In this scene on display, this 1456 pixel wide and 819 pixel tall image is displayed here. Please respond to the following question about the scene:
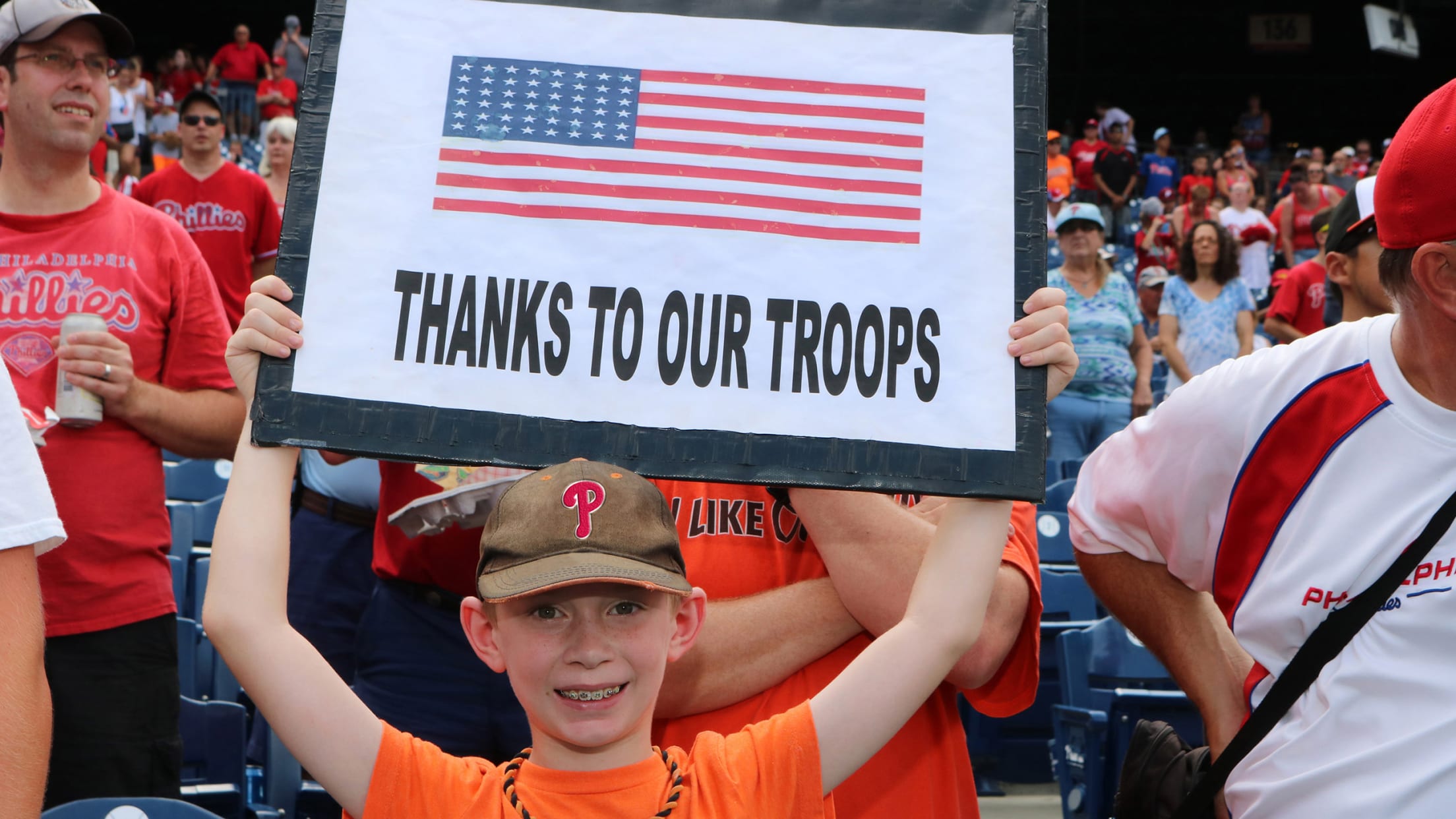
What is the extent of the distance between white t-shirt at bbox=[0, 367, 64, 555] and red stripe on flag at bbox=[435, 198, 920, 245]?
0.55 meters

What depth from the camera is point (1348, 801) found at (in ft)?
5.80

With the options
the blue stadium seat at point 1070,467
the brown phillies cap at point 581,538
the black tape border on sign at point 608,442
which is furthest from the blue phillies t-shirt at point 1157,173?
the brown phillies cap at point 581,538

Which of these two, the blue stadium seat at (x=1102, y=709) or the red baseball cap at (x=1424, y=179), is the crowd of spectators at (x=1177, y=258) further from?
the blue stadium seat at (x=1102, y=709)

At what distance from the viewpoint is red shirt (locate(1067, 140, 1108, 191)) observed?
20.1 metres

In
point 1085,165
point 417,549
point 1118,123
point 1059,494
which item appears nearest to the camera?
point 417,549

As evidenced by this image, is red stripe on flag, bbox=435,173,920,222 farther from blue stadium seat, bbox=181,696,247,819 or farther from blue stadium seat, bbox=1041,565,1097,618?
blue stadium seat, bbox=1041,565,1097,618

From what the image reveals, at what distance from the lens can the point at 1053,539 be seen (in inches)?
227

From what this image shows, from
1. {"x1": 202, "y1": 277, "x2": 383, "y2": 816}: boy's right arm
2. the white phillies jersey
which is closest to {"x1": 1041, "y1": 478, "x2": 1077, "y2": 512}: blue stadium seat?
A: the white phillies jersey

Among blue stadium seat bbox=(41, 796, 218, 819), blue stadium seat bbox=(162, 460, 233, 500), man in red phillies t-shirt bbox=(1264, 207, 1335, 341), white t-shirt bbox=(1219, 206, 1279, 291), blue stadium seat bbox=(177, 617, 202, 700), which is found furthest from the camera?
white t-shirt bbox=(1219, 206, 1279, 291)

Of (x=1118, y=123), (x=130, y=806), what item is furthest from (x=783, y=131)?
(x=1118, y=123)

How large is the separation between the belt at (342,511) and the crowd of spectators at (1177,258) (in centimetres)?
189

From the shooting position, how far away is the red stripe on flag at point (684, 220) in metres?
1.70

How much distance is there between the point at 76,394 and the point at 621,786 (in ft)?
5.39

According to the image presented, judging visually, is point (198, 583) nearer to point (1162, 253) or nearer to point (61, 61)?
point (61, 61)
